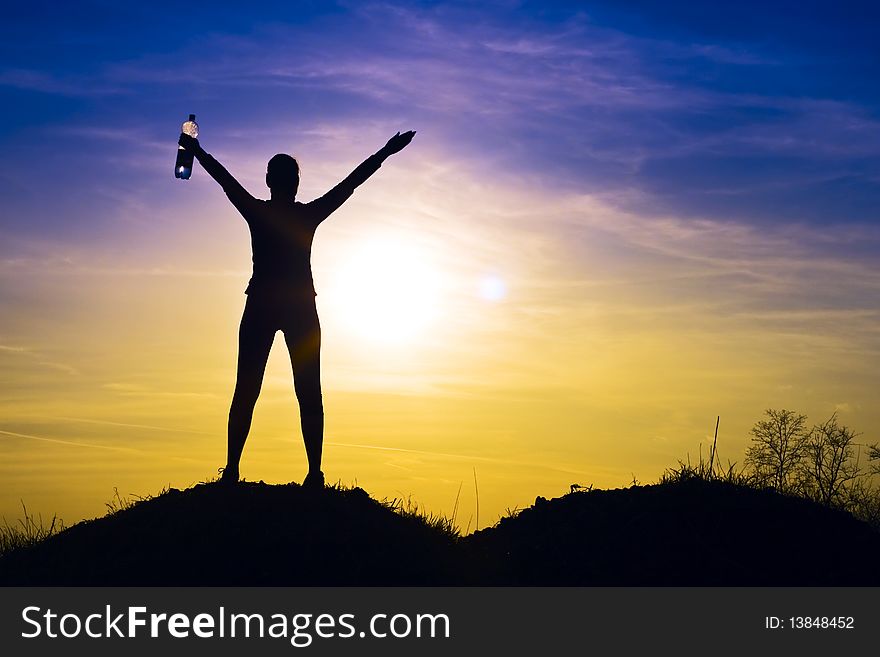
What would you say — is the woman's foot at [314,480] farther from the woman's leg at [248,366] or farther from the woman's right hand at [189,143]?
the woman's right hand at [189,143]

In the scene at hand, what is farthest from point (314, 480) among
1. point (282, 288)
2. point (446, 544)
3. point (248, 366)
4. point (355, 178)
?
point (355, 178)

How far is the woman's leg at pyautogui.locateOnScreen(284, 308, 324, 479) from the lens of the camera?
12438 millimetres

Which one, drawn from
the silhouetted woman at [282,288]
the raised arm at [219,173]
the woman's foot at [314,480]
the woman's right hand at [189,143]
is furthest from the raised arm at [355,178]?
the woman's foot at [314,480]

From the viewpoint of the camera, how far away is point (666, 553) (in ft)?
42.9

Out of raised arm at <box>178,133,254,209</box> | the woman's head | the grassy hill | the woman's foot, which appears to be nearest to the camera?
the grassy hill

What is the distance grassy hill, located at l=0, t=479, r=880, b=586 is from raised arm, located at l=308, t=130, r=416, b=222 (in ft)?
12.6

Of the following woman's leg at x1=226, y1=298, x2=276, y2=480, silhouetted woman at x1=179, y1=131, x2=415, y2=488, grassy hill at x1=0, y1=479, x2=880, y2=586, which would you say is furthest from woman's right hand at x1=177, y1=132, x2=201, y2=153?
grassy hill at x1=0, y1=479, x2=880, y2=586

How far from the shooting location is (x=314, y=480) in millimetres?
12898

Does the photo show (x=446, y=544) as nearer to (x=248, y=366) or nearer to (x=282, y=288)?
(x=248, y=366)

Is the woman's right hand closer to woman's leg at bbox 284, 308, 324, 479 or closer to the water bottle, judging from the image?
the water bottle

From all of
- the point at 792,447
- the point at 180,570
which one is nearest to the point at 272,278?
the point at 180,570

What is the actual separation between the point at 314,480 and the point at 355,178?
13.5 feet
